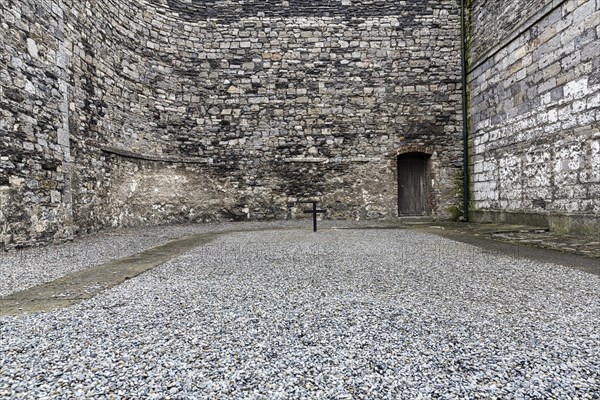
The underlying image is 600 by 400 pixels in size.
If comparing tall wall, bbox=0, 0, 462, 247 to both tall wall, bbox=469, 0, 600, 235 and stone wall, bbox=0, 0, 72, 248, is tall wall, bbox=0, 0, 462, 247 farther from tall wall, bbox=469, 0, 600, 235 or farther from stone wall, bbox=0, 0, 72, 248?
stone wall, bbox=0, 0, 72, 248

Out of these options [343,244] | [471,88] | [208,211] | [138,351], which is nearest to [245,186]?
[208,211]

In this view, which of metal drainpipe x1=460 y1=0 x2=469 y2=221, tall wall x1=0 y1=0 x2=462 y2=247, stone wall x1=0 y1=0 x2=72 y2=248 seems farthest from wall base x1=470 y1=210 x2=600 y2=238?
stone wall x1=0 y1=0 x2=72 y2=248

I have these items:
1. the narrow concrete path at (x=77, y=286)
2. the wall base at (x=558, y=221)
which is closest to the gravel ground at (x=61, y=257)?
the narrow concrete path at (x=77, y=286)

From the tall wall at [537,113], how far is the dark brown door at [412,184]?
1463mm

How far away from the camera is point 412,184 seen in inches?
389

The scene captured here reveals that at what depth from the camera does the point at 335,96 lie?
371 inches

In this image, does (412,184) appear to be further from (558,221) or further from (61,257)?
(61,257)

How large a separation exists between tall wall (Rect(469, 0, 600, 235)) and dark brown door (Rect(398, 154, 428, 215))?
1463mm

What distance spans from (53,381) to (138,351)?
13.0 inches

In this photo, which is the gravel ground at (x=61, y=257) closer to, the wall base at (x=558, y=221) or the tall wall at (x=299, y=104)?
the tall wall at (x=299, y=104)

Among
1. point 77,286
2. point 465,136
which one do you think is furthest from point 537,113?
point 77,286

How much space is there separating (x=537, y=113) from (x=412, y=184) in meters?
3.95

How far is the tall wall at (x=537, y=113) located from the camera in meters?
5.23

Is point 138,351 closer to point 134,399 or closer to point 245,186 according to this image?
point 134,399
